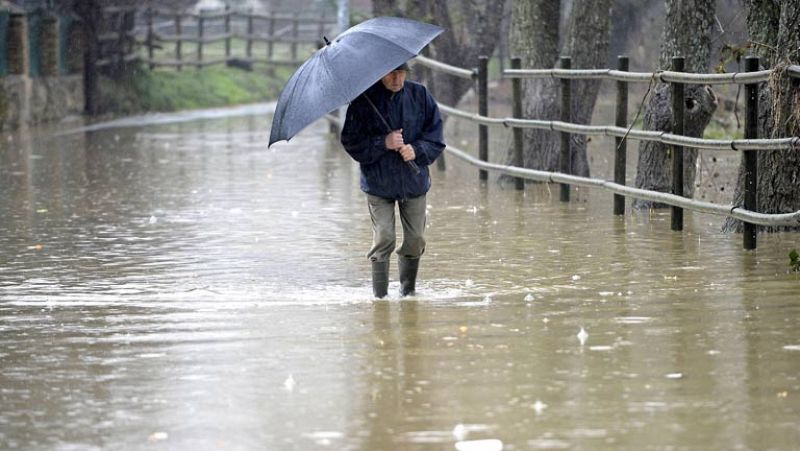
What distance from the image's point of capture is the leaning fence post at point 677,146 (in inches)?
491

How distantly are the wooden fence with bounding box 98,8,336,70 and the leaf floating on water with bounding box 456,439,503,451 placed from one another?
2198cm

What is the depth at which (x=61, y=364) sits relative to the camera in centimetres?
750

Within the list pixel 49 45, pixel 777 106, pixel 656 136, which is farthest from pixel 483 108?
pixel 49 45

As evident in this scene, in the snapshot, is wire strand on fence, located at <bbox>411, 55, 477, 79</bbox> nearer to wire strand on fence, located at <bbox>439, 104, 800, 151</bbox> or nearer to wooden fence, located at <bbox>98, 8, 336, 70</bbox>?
wire strand on fence, located at <bbox>439, 104, 800, 151</bbox>

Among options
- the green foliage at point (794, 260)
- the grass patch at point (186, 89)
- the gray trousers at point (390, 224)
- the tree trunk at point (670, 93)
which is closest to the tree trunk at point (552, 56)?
the tree trunk at point (670, 93)

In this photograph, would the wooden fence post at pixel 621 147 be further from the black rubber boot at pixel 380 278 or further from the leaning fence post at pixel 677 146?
the black rubber boot at pixel 380 278

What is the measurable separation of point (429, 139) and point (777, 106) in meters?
3.00

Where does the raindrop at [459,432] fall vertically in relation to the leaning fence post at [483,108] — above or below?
below

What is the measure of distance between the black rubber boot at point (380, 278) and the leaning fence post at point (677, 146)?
12.7 feet

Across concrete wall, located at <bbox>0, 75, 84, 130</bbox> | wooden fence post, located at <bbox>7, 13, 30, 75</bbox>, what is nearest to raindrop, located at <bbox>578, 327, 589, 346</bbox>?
concrete wall, located at <bbox>0, 75, 84, 130</bbox>

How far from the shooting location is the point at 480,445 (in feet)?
19.2

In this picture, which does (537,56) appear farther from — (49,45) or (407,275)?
(49,45)

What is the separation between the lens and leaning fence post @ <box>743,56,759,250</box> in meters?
11.2

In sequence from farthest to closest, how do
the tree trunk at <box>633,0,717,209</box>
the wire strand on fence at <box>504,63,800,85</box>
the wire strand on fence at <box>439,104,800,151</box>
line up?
the tree trunk at <box>633,0,717,209</box> → the wire strand on fence at <box>504,63,800,85</box> → the wire strand on fence at <box>439,104,800,151</box>
